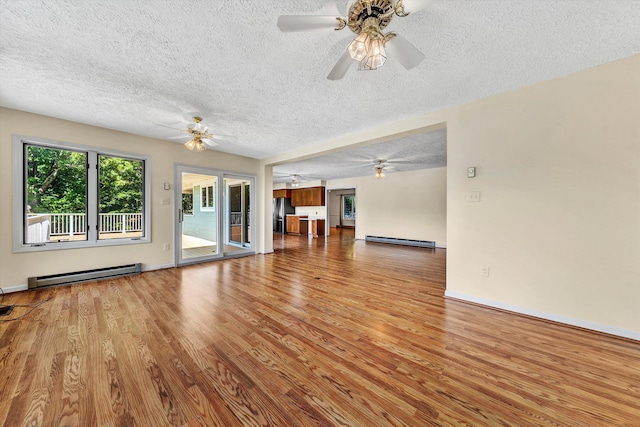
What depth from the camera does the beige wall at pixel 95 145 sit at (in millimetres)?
3025

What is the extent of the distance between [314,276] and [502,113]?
3.33 meters

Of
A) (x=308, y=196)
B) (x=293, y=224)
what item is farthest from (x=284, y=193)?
(x=293, y=224)

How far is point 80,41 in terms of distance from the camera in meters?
1.80

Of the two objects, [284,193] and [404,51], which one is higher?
[404,51]

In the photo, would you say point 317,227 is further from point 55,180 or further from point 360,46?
point 360,46

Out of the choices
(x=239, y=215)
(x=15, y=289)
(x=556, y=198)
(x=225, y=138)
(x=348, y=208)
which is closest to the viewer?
(x=556, y=198)

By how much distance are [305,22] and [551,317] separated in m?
3.41

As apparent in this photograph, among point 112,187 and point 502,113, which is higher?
point 502,113

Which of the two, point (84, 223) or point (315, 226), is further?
point (315, 226)

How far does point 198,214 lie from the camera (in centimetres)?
632

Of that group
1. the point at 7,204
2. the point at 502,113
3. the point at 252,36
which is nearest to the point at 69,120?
the point at 7,204

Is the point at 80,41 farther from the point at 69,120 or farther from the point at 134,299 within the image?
the point at 134,299

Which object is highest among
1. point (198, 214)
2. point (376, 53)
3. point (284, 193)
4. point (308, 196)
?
point (376, 53)

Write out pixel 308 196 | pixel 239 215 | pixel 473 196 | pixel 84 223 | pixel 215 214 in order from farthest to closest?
pixel 308 196 → pixel 239 215 → pixel 215 214 → pixel 84 223 → pixel 473 196
